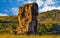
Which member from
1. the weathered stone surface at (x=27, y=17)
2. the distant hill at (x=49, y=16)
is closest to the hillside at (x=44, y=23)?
the distant hill at (x=49, y=16)

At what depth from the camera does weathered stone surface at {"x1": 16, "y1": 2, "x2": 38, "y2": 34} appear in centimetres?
610

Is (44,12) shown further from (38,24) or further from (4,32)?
(4,32)

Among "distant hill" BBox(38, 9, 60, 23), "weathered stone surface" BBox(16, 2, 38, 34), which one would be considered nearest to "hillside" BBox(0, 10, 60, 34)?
"distant hill" BBox(38, 9, 60, 23)

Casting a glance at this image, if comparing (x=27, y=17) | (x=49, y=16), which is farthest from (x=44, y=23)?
(x=27, y=17)

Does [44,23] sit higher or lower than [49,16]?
lower

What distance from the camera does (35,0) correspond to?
20.1ft

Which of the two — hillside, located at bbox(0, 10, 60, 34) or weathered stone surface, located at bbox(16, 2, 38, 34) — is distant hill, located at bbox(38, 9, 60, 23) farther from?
weathered stone surface, located at bbox(16, 2, 38, 34)

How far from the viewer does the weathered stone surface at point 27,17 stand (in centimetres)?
610

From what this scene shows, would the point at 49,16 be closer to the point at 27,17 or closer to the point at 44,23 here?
the point at 44,23

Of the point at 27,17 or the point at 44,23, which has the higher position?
the point at 27,17

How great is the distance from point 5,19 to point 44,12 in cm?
140

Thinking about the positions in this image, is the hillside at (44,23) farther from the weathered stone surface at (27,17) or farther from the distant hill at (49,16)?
the weathered stone surface at (27,17)

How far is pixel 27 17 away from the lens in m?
6.16

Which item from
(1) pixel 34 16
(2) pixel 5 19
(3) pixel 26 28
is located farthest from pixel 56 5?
(2) pixel 5 19
